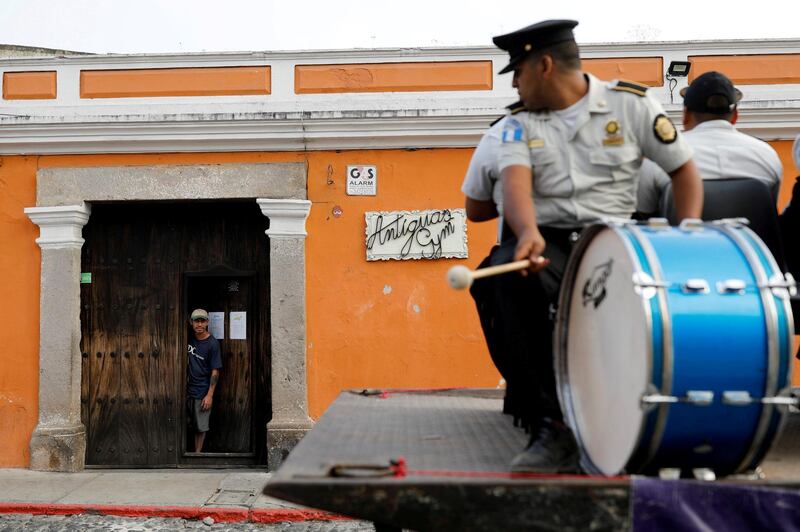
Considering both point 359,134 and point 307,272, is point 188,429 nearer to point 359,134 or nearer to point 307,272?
point 307,272

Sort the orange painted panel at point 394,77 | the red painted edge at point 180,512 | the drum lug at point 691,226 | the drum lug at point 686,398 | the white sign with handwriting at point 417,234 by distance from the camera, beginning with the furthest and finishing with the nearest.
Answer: the orange painted panel at point 394,77 < the white sign with handwriting at point 417,234 < the red painted edge at point 180,512 < the drum lug at point 691,226 < the drum lug at point 686,398

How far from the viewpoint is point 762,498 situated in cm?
189

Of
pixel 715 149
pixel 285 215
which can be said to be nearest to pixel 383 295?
pixel 285 215

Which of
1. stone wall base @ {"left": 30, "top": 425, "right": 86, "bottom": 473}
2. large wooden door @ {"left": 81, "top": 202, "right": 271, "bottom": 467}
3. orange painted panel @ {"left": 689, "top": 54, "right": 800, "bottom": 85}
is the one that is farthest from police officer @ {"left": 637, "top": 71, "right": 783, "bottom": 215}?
stone wall base @ {"left": 30, "top": 425, "right": 86, "bottom": 473}

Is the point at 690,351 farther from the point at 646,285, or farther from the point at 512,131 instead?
the point at 512,131

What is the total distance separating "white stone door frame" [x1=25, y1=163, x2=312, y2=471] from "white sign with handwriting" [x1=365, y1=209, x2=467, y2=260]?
0.77 metres

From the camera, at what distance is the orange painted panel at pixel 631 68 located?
9602mm

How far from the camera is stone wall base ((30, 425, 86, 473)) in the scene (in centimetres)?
937

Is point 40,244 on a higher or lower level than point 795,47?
lower

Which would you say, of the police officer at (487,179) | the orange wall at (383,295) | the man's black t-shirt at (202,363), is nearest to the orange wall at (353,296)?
the orange wall at (383,295)

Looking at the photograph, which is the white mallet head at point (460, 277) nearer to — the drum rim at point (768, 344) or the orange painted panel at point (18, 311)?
the drum rim at point (768, 344)

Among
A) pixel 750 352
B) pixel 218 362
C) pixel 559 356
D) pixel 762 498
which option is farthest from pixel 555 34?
pixel 218 362

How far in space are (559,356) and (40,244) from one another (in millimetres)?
8276

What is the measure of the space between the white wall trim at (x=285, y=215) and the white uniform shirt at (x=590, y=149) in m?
6.88
